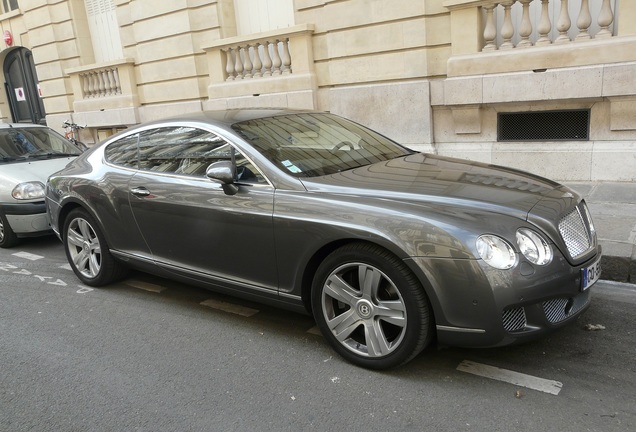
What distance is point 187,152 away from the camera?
4262 mm

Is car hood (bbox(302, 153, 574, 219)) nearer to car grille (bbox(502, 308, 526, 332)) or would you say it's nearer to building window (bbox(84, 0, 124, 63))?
car grille (bbox(502, 308, 526, 332))

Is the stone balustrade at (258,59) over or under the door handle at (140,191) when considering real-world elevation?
over

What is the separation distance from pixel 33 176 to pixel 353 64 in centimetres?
501

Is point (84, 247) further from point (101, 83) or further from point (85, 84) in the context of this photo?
point (85, 84)

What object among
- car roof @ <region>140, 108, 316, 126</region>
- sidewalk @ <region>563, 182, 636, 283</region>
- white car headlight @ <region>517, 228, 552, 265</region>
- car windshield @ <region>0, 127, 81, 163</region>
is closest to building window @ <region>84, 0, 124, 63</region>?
car windshield @ <region>0, 127, 81, 163</region>

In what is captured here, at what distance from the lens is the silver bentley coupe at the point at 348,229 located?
9.55 feet

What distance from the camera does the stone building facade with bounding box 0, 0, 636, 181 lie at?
7.00 m

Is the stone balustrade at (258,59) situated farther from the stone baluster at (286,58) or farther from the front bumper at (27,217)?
the front bumper at (27,217)

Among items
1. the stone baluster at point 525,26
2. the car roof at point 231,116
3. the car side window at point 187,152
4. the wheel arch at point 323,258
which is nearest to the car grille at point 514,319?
the wheel arch at point 323,258

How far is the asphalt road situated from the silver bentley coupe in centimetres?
28

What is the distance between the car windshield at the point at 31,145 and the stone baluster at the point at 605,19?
7.19 meters

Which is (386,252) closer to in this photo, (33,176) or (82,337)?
(82,337)

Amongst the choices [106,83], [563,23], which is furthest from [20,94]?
[563,23]

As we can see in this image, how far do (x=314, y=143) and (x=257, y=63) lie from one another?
657cm
